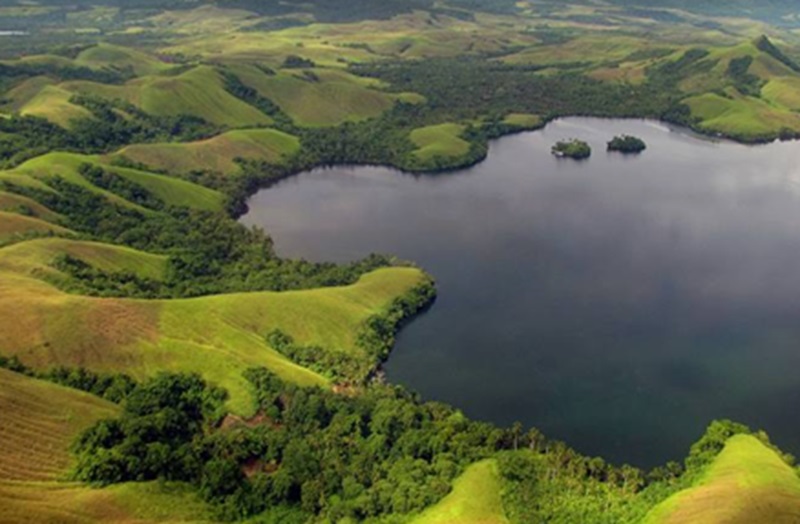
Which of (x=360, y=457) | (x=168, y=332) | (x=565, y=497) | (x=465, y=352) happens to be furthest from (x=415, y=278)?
(x=565, y=497)

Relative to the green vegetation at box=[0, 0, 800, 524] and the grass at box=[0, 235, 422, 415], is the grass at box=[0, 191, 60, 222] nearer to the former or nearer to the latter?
the green vegetation at box=[0, 0, 800, 524]

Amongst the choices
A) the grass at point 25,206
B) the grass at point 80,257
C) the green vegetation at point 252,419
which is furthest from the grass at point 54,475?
the grass at point 25,206

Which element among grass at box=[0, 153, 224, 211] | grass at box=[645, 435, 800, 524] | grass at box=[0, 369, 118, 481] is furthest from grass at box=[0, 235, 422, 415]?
grass at box=[645, 435, 800, 524]

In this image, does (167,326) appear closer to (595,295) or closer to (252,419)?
(252,419)

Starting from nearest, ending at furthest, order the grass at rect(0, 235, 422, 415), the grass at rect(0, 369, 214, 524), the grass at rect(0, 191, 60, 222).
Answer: the grass at rect(0, 369, 214, 524), the grass at rect(0, 235, 422, 415), the grass at rect(0, 191, 60, 222)

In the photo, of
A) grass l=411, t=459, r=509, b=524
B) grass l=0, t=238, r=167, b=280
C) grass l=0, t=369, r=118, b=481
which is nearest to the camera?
grass l=411, t=459, r=509, b=524

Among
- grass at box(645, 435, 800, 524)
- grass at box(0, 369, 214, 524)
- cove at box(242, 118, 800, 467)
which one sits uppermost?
grass at box(645, 435, 800, 524)
